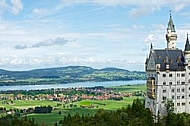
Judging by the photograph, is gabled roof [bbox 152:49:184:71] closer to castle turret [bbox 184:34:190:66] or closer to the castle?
the castle

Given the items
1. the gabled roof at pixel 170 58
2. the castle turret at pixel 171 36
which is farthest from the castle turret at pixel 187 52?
the castle turret at pixel 171 36

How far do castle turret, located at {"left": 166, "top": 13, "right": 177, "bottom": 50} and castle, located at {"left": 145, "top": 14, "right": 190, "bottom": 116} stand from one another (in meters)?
3.09

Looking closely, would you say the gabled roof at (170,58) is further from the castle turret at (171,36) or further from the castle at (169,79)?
the castle turret at (171,36)

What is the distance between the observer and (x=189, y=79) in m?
63.3

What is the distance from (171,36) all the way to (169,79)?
9544 millimetres

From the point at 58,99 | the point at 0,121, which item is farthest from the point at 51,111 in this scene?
the point at 0,121

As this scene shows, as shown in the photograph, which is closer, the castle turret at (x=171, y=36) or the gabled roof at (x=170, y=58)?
the gabled roof at (x=170, y=58)

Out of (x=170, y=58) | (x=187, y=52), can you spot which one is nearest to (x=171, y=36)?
(x=170, y=58)

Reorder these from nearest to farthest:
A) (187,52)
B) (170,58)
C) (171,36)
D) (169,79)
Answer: (169,79) → (187,52) → (170,58) → (171,36)

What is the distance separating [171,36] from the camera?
67.4m

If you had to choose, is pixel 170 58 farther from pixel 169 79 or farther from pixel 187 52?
pixel 169 79

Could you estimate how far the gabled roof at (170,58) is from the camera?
206 feet

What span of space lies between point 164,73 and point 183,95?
5.51m

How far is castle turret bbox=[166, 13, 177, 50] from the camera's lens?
67.5 meters
